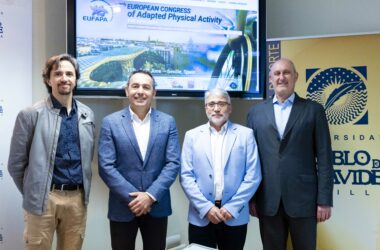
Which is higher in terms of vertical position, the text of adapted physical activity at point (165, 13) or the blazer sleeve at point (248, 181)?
the text of adapted physical activity at point (165, 13)

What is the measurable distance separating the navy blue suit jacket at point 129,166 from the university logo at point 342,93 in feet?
4.45

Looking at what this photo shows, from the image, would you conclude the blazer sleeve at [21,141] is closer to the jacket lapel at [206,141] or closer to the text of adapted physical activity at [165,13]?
the jacket lapel at [206,141]

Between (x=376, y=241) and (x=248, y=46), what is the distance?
1.85m

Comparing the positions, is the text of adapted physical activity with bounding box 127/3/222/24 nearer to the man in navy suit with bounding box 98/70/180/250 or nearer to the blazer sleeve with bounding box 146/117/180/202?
the man in navy suit with bounding box 98/70/180/250

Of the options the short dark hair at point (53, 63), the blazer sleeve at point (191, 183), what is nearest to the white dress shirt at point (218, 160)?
Result: the blazer sleeve at point (191, 183)

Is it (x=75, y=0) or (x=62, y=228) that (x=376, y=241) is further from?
(x=75, y=0)

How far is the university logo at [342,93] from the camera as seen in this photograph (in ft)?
9.62

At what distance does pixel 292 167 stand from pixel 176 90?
1.17 metres

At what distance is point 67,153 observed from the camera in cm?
228

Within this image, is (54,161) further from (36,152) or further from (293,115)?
(293,115)

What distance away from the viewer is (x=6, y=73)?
9.12 feet

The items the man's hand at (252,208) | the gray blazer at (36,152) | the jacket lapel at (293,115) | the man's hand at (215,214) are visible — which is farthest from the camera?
the man's hand at (252,208)

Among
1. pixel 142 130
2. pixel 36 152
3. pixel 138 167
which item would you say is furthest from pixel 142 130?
pixel 36 152

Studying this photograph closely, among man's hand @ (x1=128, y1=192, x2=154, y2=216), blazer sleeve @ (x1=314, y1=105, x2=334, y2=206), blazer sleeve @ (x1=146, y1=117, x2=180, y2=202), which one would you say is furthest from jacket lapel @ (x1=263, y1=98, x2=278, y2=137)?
man's hand @ (x1=128, y1=192, x2=154, y2=216)
